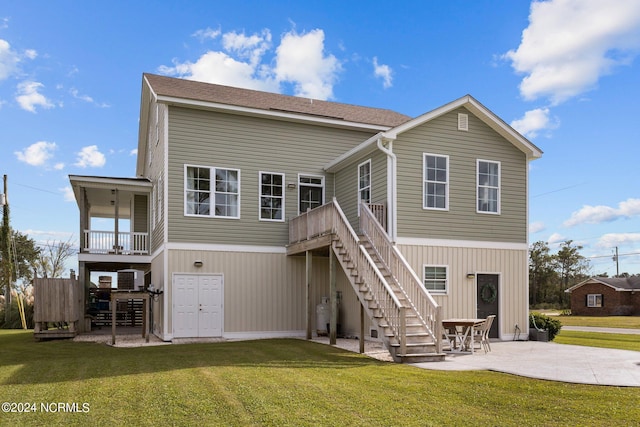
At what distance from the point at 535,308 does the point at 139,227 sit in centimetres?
4427

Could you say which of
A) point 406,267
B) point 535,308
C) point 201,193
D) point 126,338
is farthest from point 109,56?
point 535,308

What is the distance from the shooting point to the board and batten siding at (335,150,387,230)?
16469mm

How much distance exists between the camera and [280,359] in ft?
39.1

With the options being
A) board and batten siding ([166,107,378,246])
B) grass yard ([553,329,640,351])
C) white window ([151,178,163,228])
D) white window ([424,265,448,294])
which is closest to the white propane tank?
board and batten siding ([166,107,378,246])

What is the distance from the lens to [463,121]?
17109 mm

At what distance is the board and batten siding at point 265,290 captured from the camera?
17.6 m

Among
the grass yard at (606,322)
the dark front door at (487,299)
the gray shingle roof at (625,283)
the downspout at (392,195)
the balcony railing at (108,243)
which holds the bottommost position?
the grass yard at (606,322)

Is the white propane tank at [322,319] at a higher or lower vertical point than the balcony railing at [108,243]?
lower

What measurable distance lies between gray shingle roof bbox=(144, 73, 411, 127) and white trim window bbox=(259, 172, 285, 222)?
82.7 inches

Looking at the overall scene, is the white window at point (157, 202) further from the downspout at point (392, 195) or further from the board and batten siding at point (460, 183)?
the board and batten siding at point (460, 183)

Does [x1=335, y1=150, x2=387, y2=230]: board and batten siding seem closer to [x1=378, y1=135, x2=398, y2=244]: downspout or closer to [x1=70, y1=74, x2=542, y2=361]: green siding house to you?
[x1=70, y1=74, x2=542, y2=361]: green siding house

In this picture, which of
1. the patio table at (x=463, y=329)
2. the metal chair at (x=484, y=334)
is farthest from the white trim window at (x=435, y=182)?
the metal chair at (x=484, y=334)

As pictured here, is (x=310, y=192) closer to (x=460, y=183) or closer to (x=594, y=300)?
(x=460, y=183)

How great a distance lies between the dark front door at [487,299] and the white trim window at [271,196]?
20.8ft
